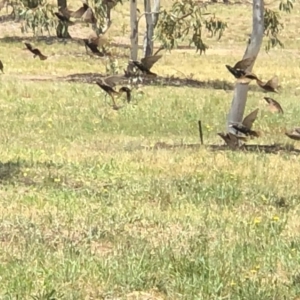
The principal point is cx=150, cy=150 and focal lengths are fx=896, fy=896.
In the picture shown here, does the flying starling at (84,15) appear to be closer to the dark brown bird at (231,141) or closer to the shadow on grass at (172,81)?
the dark brown bird at (231,141)

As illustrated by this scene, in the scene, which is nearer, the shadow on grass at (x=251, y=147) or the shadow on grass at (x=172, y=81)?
the shadow on grass at (x=251, y=147)

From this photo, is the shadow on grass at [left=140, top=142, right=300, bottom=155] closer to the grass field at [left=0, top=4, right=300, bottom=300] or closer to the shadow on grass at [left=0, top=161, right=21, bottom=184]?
the grass field at [left=0, top=4, right=300, bottom=300]

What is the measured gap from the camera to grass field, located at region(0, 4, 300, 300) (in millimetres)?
5699

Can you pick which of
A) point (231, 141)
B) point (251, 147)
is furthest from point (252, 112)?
point (251, 147)

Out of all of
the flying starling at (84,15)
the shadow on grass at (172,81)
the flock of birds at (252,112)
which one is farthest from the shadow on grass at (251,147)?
the shadow on grass at (172,81)

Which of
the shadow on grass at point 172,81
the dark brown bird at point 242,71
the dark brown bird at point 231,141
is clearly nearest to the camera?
the dark brown bird at point 242,71

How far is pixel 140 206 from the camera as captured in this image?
8.32m

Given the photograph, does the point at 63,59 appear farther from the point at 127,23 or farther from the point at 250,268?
the point at 250,268

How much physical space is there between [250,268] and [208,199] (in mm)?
2766

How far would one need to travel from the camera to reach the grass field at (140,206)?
570 cm

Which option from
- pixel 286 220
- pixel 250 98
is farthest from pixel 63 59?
pixel 286 220

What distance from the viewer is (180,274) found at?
5.86 meters

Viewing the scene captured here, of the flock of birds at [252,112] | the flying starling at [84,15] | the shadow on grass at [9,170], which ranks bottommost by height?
the shadow on grass at [9,170]

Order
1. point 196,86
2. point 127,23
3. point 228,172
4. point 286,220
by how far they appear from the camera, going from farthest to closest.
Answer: point 127,23 < point 196,86 < point 228,172 < point 286,220
